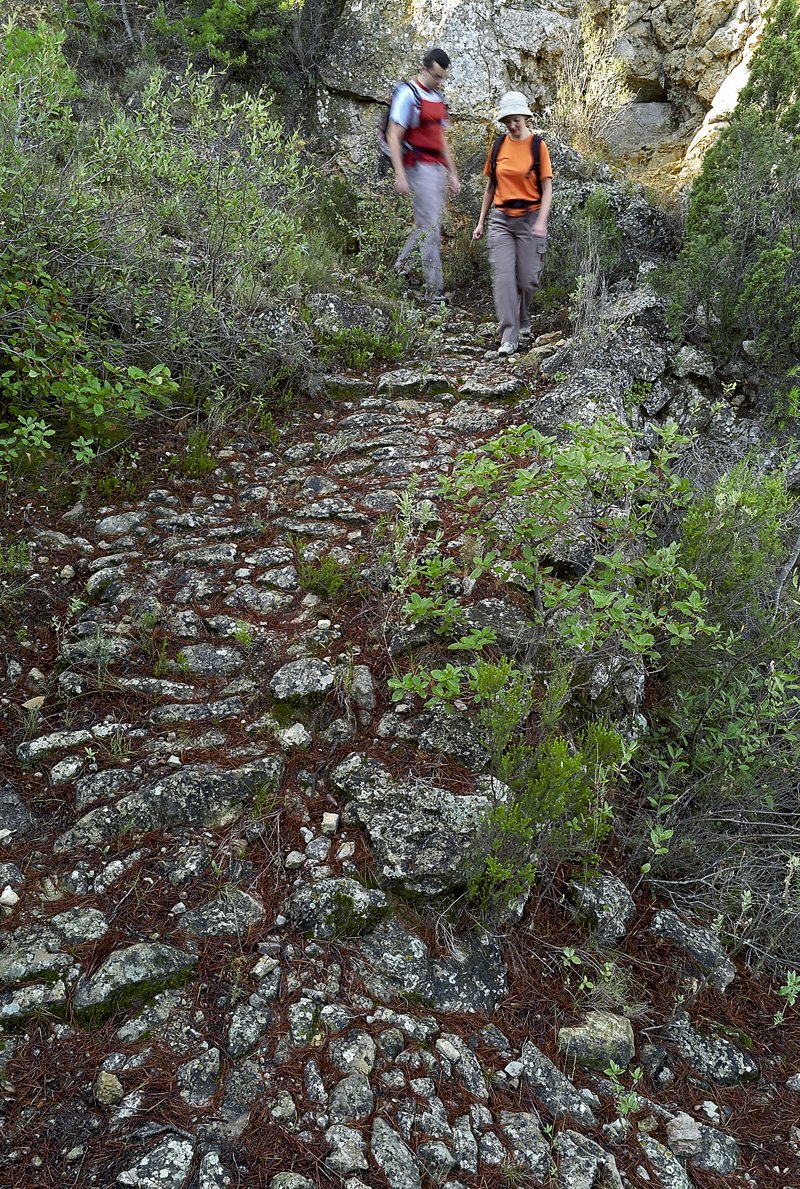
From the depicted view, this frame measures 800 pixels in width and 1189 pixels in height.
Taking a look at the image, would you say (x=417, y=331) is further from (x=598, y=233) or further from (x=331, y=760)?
(x=331, y=760)

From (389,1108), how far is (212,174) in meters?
5.50

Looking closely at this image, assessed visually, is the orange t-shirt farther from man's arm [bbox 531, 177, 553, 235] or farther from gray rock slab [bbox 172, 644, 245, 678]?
gray rock slab [bbox 172, 644, 245, 678]

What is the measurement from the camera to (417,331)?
23.1ft

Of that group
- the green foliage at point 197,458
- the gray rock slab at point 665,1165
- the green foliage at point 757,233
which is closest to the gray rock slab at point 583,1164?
the gray rock slab at point 665,1165

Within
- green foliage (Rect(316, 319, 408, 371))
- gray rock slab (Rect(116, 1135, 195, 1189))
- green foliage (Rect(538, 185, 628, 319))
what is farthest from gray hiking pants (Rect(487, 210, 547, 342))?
gray rock slab (Rect(116, 1135, 195, 1189))

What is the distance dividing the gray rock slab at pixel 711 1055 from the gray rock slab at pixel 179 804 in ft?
5.64

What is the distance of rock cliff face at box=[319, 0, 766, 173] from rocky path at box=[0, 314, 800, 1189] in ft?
29.3

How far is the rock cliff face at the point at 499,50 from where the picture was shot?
394 inches

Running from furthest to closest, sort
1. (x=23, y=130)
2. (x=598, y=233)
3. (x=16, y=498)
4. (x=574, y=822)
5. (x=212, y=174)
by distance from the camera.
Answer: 1. (x=598, y=233)
2. (x=212, y=174)
3. (x=23, y=130)
4. (x=16, y=498)
5. (x=574, y=822)

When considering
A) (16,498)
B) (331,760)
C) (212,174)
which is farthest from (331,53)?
(331,760)

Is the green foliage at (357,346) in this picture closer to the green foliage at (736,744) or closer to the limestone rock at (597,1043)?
the green foliage at (736,744)

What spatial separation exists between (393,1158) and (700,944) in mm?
1504

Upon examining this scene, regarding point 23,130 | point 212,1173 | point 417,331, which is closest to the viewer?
point 212,1173

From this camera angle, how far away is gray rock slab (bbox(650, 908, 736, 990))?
2887 millimetres
